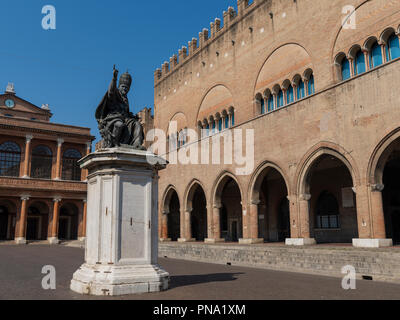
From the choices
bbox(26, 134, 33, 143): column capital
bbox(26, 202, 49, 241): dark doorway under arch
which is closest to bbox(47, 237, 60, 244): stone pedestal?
bbox(26, 202, 49, 241): dark doorway under arch

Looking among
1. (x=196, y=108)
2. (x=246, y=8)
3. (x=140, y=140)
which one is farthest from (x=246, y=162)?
(x=140, y=140)

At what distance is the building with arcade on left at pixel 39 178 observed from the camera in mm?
36750

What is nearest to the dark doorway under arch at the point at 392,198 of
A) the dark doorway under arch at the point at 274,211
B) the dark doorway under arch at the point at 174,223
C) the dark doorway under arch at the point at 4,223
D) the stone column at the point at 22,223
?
the dark doorway under arch at the point at 274,211

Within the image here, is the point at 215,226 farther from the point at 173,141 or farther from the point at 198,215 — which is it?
the point at 173,141

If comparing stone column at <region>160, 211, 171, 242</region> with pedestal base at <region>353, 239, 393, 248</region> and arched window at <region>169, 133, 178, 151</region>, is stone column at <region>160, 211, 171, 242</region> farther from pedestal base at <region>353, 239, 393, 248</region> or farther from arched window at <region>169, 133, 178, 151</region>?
pedestal base at <region>353, 239, 393, 248</region>

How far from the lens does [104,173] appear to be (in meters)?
7.11

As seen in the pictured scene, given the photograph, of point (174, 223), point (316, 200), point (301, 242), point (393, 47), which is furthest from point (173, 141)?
point (393, 47)

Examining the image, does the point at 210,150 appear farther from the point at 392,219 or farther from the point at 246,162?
the point at 392,219

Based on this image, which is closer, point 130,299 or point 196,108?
point 130,299

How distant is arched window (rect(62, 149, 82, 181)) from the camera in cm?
4091

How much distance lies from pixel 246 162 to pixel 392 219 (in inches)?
337

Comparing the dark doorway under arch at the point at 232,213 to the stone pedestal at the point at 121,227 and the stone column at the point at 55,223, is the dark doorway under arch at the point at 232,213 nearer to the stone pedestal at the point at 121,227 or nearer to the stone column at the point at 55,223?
the stone column at the point at 55,223

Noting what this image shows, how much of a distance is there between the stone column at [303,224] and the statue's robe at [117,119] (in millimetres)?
12311

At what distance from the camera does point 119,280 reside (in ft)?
21.1
